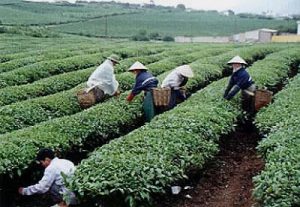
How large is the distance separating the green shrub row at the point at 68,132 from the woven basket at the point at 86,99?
562 mm

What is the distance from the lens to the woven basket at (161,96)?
1421 centimetres

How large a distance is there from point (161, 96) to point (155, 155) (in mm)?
5227

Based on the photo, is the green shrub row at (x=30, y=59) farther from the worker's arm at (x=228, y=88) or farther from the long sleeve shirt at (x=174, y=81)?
the worker's arm at (x=228, y=88)

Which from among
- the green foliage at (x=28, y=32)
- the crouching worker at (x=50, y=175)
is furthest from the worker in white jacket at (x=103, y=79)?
the green foliage at (x=28, y=32)

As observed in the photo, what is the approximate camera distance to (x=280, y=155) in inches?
342

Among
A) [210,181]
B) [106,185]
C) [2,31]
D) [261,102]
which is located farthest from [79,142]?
[2,31]

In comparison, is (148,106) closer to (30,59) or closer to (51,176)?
(51,176)

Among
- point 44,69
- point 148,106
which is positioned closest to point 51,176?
point 148,106

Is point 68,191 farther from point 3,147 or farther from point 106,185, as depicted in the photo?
point 3,147

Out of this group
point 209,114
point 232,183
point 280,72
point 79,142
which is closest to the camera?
point 232,183

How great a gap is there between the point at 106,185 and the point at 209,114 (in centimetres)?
504

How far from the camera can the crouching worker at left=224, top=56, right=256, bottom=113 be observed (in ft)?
46.5

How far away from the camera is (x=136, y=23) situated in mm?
71188

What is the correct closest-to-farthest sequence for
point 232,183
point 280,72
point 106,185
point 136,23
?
1. point 106,185
2. point 232,183
3. point 280,72
4. point 136,23
